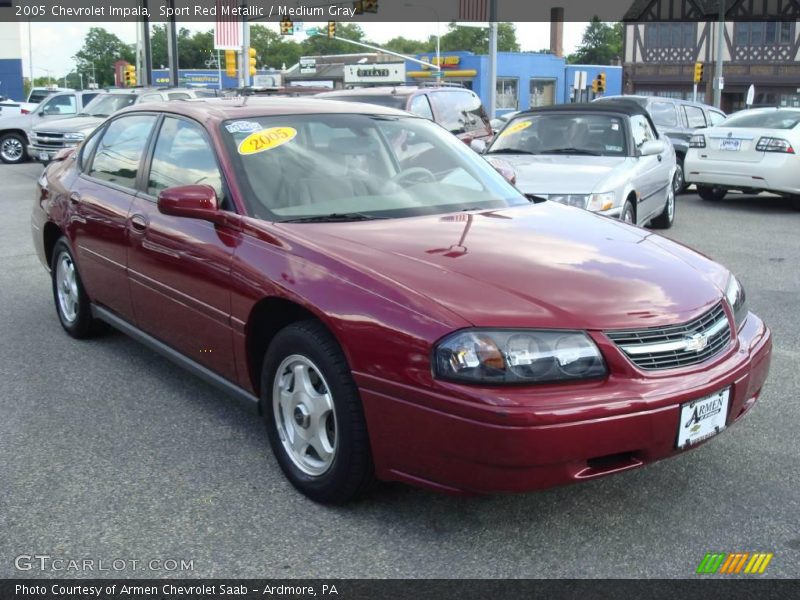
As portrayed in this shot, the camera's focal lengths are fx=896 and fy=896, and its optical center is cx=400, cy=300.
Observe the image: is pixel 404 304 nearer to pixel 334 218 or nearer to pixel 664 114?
pixel 334 218

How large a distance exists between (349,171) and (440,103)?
8.33 meters

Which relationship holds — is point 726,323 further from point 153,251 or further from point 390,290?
point 153,251

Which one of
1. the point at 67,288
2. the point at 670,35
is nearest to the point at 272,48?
the point at 670,35

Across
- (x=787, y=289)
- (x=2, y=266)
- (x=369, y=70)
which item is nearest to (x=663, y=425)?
(x=787, y=289)

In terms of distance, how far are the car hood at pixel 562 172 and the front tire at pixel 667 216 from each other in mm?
1858

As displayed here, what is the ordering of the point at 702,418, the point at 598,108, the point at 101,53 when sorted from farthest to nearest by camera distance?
the point at 101,53
the point at 598,108
the point at 702,418

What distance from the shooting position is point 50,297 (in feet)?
23.4

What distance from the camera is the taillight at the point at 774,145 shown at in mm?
12023

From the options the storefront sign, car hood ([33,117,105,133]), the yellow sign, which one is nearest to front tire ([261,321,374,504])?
the yellow sign

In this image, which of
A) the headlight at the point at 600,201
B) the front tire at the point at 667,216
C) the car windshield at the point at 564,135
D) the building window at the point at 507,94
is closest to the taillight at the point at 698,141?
the front tire at the point at 667,216

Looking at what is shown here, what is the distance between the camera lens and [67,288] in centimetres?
585

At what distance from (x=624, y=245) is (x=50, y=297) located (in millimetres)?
5003

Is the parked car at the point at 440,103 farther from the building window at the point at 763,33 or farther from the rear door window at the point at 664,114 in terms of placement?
the building window at the point at 763,33

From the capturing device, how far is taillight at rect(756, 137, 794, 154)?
39.4 feet
